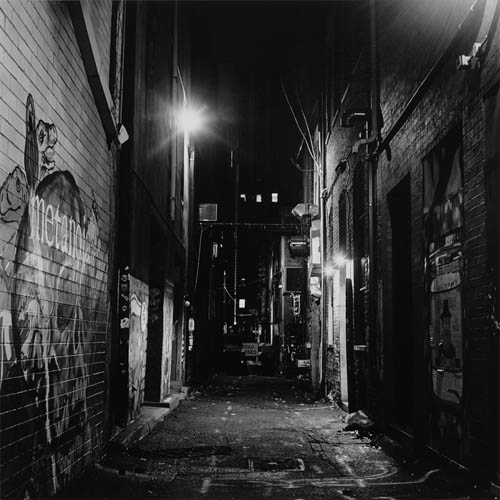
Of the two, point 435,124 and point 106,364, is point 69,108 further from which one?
point 435,124

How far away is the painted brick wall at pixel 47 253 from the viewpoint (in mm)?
4531

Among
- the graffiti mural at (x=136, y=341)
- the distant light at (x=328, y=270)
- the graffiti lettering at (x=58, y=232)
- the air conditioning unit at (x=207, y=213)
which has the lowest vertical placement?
the graffiti mural at (x=136, y=341)

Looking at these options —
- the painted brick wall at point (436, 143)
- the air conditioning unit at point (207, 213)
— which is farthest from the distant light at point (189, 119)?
the painted brick wall at point (436, 143)

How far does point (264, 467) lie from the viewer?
7.74 meters

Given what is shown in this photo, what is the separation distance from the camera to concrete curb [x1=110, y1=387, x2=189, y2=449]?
8.75 m

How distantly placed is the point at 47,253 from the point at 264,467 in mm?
4027

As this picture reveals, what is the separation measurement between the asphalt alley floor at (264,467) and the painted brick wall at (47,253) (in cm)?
63

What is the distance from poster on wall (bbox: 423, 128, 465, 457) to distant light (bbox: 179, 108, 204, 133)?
11.7 meters

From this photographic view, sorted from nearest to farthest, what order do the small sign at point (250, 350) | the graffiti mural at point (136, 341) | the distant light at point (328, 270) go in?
the graffiti mural at point (136, 341) < the distant light at point (328, 270) < the small sign at point (250, 350)

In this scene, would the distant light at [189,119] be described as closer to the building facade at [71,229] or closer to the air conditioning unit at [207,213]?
the air conditioning unit at [207,213]

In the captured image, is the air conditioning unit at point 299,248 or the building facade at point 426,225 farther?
the air conditioning unit at point 299,248

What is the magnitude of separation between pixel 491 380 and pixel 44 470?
4.05m

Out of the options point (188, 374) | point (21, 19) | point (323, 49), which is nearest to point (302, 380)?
point (188, 374)

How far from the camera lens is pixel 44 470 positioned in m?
5.49
